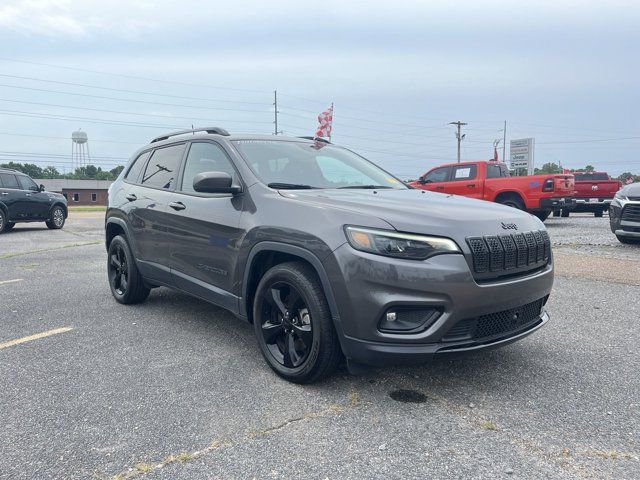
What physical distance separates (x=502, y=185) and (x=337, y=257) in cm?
1151

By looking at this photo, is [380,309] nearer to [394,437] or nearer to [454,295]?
[454,295]

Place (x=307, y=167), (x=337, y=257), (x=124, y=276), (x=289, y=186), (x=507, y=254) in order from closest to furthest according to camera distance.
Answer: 1. (x=337, y=257)
2. (x=507, y=254)
3. (x=289, y=186)
4. (x=307, y=167)
5. (x=124, y=276)

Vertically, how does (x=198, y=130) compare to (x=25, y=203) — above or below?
above

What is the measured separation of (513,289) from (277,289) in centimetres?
150

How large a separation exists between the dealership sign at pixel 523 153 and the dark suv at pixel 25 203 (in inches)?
1299

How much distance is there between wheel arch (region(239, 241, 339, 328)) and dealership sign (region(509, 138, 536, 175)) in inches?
1503

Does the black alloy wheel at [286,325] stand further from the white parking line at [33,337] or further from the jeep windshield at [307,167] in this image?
the white parking line at [33,337]

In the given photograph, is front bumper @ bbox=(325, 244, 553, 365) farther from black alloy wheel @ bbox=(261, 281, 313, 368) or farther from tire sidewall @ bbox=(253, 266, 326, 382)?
black alloy wheel @ bbox=(261, 281, 313, 368)

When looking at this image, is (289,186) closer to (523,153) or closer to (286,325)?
(286,325)

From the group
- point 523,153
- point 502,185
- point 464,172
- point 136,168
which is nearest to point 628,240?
point 502,185

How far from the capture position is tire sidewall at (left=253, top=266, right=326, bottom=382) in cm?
302

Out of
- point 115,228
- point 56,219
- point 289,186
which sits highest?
point 289,186

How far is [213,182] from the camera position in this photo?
3.57 m

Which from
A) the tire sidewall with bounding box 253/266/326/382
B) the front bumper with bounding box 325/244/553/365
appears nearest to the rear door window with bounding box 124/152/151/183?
the tire sidewall with bounding box 253/266/326/382
